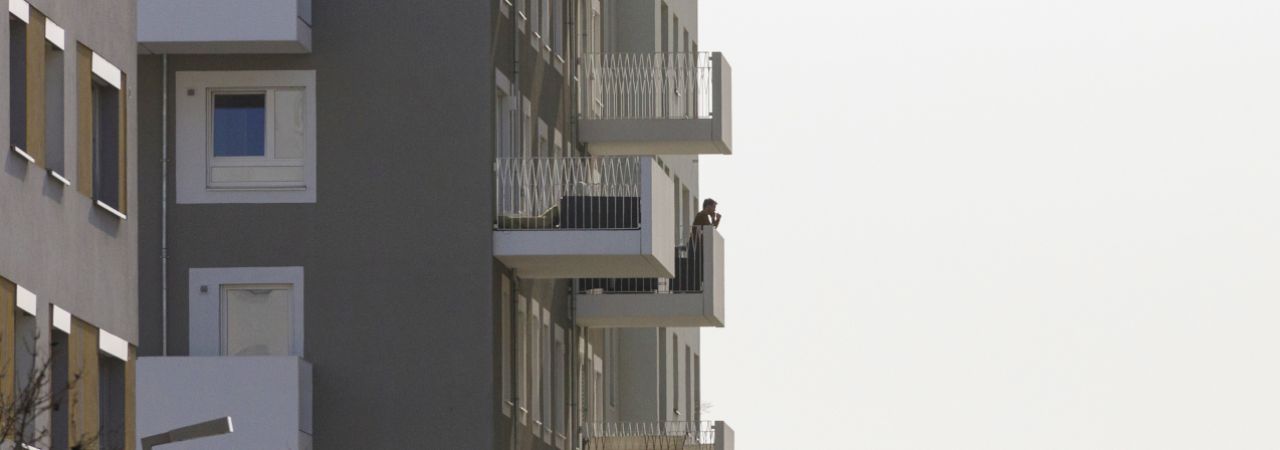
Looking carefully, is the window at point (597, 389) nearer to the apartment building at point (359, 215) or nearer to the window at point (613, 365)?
the window at point (613, 365)

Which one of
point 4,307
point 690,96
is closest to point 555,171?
point 690,96

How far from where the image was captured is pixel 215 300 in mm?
44562

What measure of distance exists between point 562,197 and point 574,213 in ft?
0.72

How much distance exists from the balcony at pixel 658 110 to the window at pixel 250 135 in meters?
6.13

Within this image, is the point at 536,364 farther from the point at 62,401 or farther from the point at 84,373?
the point at 62,401

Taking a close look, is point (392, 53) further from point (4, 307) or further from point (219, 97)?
point (4, 307)

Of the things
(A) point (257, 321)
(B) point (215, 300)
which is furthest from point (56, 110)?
(A) point (257, 321)

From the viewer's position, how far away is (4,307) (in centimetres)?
2986

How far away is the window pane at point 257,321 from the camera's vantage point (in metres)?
44.7

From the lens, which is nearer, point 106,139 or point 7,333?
point 7,333

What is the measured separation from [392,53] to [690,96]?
706cm

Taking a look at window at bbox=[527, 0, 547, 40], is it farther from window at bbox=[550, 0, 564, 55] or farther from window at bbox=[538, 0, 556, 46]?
window at bbox=[550, 0, 564, 55]

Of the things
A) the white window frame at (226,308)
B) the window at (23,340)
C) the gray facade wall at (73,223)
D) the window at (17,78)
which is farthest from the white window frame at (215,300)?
the window at (17,78)

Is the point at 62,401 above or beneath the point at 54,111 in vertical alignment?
beneath
